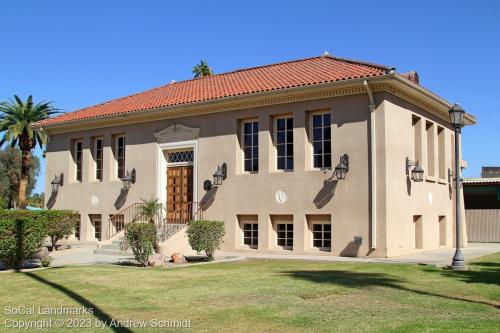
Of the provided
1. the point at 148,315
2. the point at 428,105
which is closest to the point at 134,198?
the point at 428,105

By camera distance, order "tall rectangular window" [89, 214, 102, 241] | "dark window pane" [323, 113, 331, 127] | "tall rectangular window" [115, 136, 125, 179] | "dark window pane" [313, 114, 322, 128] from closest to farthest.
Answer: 1. "dark window pane" [323, 113, 331, 127]
2. "dark window pane" [313, 114, 322, 128]
3. "tall rectangular window" [115, 136, 125, 179]
4. "tall rectangular window" [89, 214, 102, 241]

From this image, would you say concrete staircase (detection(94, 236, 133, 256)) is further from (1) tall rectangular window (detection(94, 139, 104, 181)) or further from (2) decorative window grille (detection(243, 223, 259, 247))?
(1) tall rectangular window (detection(94, 139, 104, 181))

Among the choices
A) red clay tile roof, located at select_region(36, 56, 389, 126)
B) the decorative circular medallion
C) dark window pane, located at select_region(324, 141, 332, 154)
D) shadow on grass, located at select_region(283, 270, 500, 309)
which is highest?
red clay tile roof, located at select_region(36, 56, 389, 126)

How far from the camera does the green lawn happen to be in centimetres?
762

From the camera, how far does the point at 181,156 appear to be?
22609 mm

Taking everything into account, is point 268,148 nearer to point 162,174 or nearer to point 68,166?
point 162,174

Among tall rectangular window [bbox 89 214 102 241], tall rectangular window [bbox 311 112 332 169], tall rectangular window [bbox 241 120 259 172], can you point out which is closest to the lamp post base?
tall rectangular window [bbox 311 112 332 169]

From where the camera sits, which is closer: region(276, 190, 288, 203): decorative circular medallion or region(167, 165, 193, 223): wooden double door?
region(276, 190, 288, 203): decorative circular medallion

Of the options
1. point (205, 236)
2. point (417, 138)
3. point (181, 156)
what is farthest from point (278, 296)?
point (181, 156)

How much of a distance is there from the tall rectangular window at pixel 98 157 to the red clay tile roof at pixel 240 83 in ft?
4.37

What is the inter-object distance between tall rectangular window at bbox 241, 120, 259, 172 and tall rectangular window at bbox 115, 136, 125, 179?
263 inches

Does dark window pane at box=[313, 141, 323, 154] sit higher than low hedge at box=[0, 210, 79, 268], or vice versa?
dark window pane at box=[313, 141, 323, 154]

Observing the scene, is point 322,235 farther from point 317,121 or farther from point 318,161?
point 317,121

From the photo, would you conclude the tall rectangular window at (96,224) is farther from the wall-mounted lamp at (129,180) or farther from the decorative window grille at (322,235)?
the decorative window grille at (322,235)
